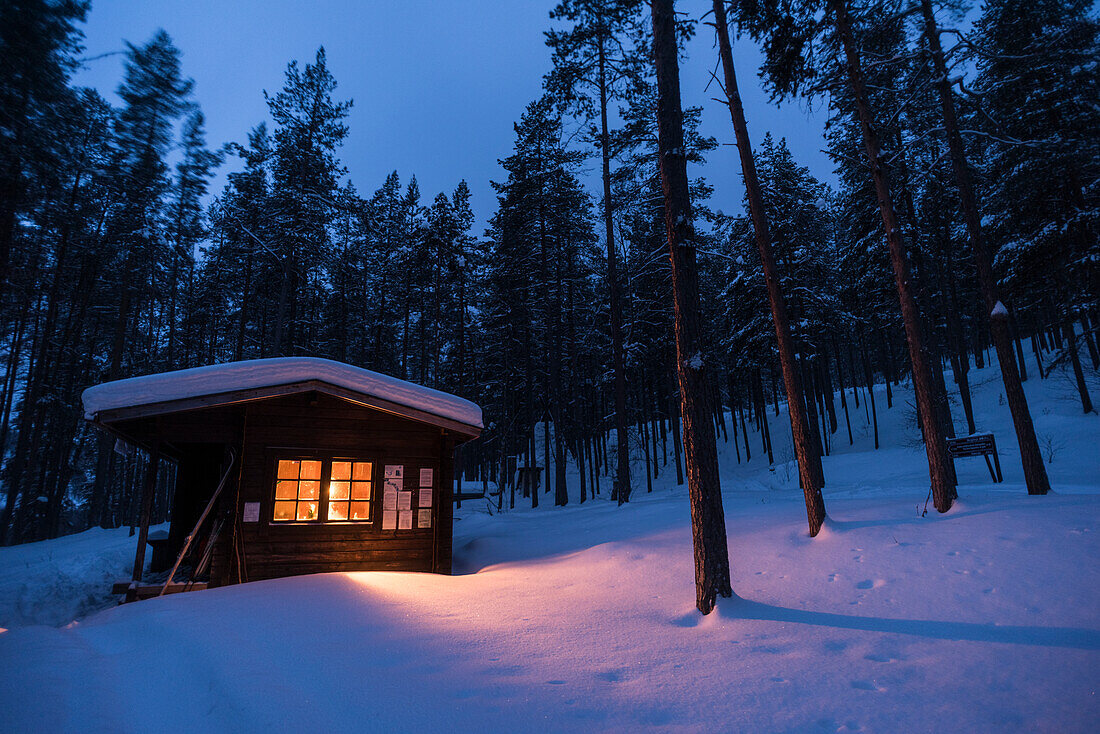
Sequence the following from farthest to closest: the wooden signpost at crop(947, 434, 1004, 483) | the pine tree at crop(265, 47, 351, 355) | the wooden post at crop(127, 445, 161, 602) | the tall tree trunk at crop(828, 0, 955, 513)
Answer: the pine tree at crop(265, 47, 351, 355), the wooden signpost at crop(947, 434, 1004, 483), the wooden post at crop(127, 445, 161, 602), the tall tree trunk at crop(828, 0, 955, 513)

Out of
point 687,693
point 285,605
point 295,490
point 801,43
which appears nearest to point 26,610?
point 295,490

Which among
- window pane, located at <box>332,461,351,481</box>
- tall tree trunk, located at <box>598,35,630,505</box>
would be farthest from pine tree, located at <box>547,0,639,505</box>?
window pane, located at <box>332,461,351,481</box>

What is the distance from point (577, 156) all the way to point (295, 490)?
58.9 ft

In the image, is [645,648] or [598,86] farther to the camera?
[598,86]

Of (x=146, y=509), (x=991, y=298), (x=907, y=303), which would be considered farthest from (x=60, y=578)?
(x=991, y=298)

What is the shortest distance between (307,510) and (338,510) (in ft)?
1.98

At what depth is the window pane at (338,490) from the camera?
10.8 meters

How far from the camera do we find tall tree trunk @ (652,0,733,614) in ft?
19.9

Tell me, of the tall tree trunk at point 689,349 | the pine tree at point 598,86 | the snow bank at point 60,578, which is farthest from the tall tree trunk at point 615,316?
the snow bank at point 60,578

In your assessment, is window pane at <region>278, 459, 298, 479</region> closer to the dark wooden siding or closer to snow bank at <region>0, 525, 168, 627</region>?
the dark wooden siding

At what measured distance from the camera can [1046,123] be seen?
15.9 meters

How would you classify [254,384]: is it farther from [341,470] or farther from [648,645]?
[648,645]

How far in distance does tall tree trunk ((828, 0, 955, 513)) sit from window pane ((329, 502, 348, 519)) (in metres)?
11.2

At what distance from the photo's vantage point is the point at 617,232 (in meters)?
24.4
